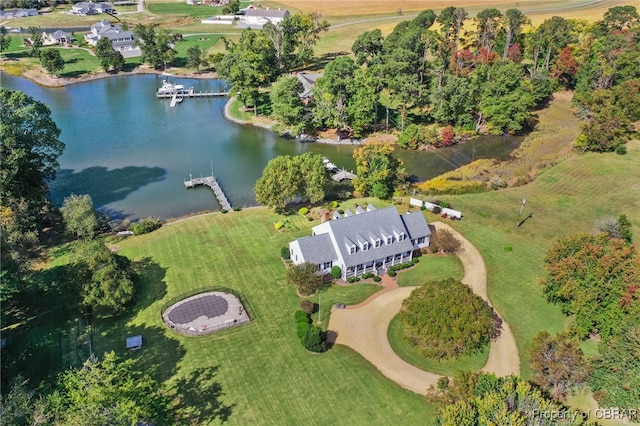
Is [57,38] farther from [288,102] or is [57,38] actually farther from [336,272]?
[336,272]

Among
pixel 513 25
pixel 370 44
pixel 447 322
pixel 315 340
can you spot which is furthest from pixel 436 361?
pixel 513 25

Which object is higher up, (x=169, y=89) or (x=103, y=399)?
(x=169, y=89)

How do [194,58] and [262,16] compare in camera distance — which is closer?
[194,58]

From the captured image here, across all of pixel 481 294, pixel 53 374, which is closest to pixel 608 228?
pixel 481 294

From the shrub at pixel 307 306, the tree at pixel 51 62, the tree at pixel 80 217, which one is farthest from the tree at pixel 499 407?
the tree at pixel 51 62

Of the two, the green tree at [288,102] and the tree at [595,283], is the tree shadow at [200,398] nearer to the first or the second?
the tree at [595,283]

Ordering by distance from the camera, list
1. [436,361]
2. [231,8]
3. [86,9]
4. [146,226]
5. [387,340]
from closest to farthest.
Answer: [436,361] < [387,340] < [146,226] < [231,8] < [86,9]

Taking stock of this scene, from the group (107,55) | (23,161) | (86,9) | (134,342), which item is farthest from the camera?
(86,9)

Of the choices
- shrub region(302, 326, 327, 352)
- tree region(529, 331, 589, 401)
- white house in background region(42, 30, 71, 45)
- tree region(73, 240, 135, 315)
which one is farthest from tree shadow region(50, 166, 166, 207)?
white house in background region(42, 30, 71, 45)
